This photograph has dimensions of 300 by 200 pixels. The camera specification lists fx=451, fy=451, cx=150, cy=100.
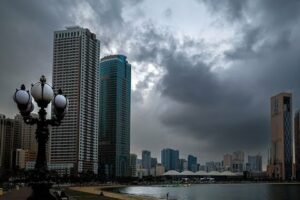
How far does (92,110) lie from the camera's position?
18962cm

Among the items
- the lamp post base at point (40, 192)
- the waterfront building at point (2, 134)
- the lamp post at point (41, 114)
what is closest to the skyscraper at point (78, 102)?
the waterfront building at point (2, 134)

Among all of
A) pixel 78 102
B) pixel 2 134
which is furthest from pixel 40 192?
pixel 2 134

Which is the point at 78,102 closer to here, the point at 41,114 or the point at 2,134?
the point at 2,134

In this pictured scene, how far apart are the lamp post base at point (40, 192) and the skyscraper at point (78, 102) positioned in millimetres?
155807

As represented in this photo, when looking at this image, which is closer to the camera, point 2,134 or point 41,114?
point 41,114

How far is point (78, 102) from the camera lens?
551ft

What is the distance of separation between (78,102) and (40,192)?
520 feet

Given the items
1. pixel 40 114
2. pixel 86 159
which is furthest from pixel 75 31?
pixel 40 114

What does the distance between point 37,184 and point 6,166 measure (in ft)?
635

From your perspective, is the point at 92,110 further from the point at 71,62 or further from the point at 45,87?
A: the point at 45,87

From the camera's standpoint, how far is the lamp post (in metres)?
11.1

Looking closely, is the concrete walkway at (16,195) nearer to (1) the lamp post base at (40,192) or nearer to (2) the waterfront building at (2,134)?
(1) the lamp post base at (40,192)

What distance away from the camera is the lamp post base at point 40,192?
11.0 m

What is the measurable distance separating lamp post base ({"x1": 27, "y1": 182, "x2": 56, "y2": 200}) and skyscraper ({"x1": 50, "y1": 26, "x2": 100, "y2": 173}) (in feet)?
511
